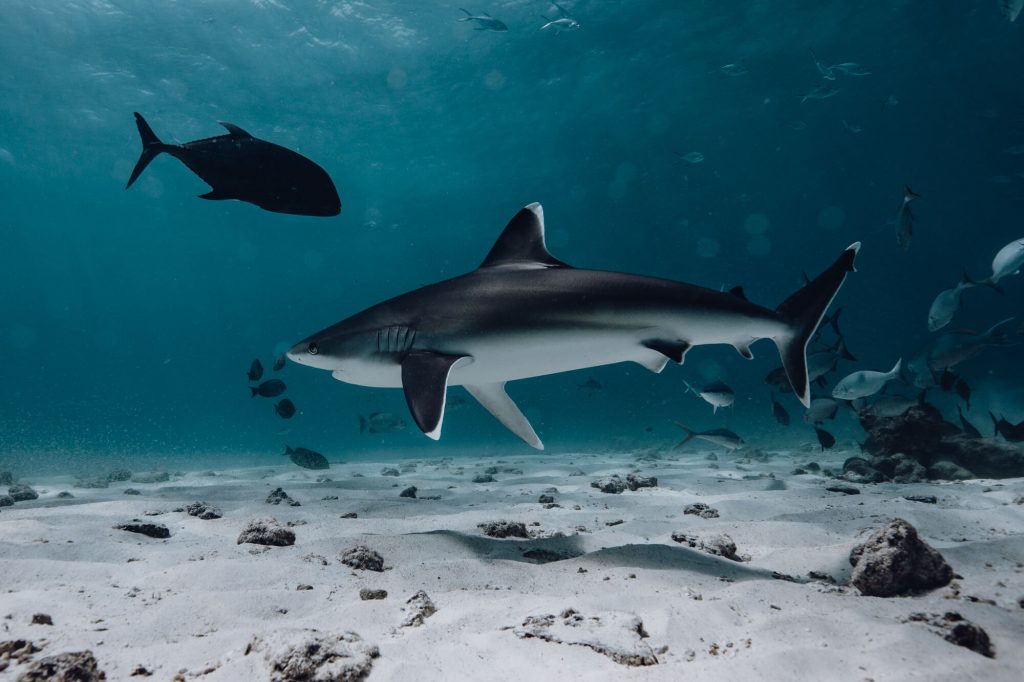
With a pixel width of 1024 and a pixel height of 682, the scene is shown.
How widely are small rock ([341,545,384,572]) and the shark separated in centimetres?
122

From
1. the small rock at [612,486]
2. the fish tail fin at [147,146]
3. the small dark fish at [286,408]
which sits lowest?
the small rock at [612,486]

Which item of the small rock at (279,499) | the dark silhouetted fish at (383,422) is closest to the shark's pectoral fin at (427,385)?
the small rock at (279,499)

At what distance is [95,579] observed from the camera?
2932mm

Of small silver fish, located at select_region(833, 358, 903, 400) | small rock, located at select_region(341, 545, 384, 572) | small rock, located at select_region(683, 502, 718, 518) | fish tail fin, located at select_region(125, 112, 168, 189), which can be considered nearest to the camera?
small rock, located at select_region(341, 545, 384, 572)

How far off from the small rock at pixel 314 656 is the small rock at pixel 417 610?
32 cm

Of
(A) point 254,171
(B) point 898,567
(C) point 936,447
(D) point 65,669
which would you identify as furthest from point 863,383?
(D) point 65,669

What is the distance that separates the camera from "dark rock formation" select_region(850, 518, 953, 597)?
2816mm

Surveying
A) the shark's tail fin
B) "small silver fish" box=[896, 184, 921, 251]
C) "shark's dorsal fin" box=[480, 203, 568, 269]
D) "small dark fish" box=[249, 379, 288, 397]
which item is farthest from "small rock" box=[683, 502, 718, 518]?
"small dark fish" box=[249, 379, 288, 397]

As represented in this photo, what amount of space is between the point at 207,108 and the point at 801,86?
36764 millimetres

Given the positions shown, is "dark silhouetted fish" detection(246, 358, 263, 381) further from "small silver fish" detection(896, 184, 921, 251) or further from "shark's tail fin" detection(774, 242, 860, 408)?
"small silver fish" detection(896, 184, 921, 251)

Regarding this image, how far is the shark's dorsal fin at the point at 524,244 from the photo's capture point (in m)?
4.20

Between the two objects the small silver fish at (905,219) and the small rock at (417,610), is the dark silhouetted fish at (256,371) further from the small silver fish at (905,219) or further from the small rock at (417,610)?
the small silver fish at (905,219)

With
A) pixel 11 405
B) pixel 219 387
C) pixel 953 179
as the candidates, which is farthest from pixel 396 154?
pixel 219 387

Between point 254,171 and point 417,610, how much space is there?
3.55 metres
